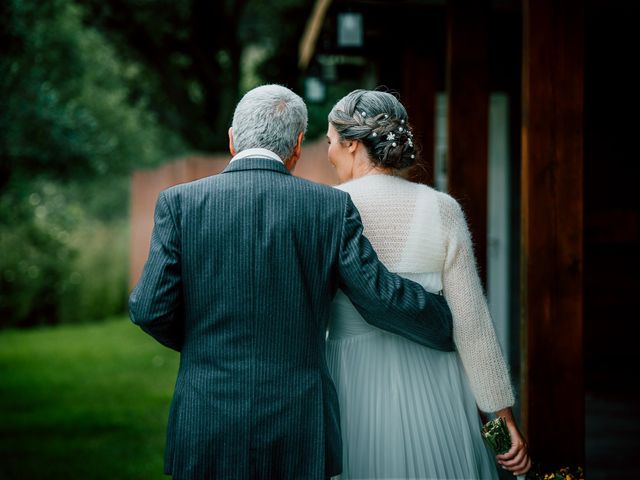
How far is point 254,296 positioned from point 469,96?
2.23 metres

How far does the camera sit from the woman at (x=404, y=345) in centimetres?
239

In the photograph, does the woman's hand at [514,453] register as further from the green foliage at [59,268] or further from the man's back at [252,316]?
the green foliage at [59,268]

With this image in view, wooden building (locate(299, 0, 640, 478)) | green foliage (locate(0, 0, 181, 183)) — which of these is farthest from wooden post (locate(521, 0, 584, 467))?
green foliage (locate(0, 0, 181, 183))

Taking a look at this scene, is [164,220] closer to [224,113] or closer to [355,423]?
[355,423]

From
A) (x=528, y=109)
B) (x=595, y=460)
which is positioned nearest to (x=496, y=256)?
→ (x=595, y=460)

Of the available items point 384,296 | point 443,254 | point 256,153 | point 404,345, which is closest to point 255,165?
point 256,153

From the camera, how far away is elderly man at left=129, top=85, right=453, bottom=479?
82.0 inches

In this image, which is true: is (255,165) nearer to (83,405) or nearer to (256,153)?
(256,153)

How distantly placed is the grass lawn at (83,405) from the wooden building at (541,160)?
8.49 feet

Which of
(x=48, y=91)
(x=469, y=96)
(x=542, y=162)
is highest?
(x=48, y=91)

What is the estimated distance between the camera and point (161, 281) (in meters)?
2.05

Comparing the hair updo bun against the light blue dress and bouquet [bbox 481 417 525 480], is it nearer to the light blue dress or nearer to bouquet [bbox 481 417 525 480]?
the light blue dress

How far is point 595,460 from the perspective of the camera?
4.14 m

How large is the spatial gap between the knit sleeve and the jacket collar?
0.56m
